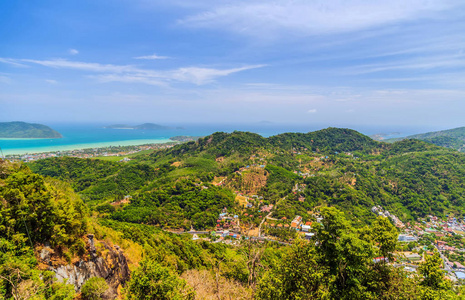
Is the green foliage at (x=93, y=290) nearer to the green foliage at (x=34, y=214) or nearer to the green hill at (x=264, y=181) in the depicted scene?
the green foliage at (x=34, y=214)

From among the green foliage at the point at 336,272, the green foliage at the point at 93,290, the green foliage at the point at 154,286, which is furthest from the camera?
the green foliage at the point at 93,290

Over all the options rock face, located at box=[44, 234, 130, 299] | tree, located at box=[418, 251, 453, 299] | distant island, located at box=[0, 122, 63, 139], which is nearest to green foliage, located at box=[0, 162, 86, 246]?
rock face, located at box=[44, 234, 130, 299]

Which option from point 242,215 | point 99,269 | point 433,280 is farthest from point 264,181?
point 99,269

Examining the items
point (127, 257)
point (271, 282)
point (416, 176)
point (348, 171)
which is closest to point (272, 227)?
point (127, 257)

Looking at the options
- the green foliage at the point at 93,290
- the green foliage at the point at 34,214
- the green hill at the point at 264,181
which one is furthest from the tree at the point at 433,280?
the green hill at the point at 264,181

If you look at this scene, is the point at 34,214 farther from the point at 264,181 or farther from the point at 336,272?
the point at 264,181

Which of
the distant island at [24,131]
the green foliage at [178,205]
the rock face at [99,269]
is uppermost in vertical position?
the distant island at [24,131]

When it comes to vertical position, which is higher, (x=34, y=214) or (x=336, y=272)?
(x=34, y=214)
